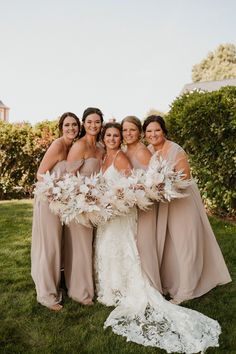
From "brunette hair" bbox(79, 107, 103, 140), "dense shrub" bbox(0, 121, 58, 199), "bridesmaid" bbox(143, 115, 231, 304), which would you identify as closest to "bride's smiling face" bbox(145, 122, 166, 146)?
"bridesmaid" bbox(143, 115, 231, 304)

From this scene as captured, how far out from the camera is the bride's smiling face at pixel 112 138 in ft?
15.6

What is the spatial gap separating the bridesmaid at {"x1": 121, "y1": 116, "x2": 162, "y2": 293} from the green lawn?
590mm

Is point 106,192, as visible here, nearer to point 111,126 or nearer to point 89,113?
point 111,126

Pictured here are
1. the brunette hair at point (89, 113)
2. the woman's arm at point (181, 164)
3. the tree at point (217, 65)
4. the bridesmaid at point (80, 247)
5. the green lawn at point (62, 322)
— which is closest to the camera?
the green lawn at point (62, 322)

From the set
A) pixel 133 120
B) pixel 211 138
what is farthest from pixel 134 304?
pixel 211 138

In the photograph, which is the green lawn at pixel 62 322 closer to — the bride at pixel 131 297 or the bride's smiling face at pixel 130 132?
the bride at pixel 131 297

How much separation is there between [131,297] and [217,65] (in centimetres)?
5951

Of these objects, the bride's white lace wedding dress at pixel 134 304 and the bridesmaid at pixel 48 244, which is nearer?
the bride's white lace wedding dress at pixel 134 304

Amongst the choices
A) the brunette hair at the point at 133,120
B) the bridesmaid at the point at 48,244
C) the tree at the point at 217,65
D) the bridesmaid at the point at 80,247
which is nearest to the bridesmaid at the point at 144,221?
the brunette hair at the point at 133,120

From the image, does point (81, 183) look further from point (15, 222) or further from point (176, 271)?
point (15, 222)

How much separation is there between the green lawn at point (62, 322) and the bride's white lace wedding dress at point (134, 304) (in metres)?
0.13

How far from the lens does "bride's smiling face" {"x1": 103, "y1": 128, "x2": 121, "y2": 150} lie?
15.6ft

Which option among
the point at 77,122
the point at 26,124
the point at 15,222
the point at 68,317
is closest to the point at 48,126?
the point at 26,124

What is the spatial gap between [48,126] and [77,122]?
847 cm
